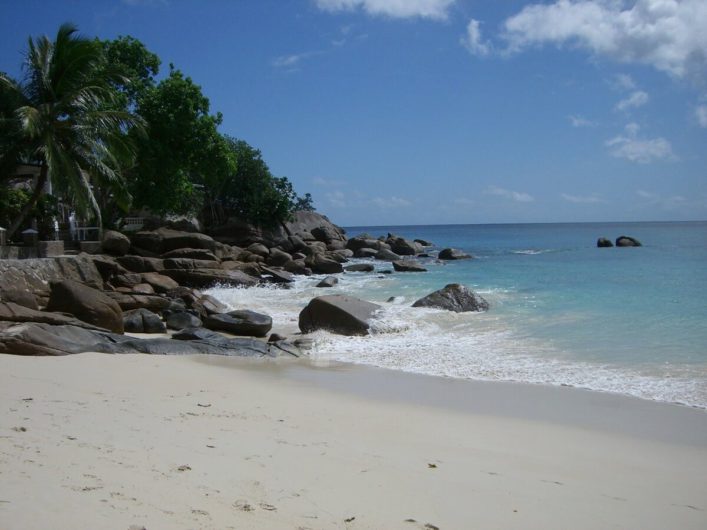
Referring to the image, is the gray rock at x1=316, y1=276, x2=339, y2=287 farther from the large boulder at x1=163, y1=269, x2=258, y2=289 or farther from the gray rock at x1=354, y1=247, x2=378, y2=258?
the gray rock at x1=354, y1=247, x2=378, y2=258

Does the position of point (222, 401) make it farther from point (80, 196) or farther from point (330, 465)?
point (80, 196)

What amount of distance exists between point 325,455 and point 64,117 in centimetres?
1820

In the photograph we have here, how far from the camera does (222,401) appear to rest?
6.62 m

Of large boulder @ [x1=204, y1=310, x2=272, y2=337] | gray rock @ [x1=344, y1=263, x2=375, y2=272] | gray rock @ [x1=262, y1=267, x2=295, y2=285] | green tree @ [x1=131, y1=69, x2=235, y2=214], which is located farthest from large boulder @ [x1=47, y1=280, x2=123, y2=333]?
gray rock @ [x1=344, y1=263, x2=375, y2=272]

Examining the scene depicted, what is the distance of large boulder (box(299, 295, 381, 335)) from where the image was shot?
41.3 ft

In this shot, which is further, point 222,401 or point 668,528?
point 222,401

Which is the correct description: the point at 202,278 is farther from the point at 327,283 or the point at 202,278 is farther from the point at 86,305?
the point at 86,305

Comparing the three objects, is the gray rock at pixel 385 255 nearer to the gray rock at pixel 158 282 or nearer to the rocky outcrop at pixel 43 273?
the gray rock at pixel 158 282

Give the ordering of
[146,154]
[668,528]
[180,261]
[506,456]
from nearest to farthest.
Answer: [668,528] → [506,456] → [180,261] → [146,154]

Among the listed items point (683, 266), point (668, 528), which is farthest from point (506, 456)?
point (683, 266)

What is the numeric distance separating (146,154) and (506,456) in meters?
24.0

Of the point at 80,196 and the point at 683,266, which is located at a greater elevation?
the point at 80,196

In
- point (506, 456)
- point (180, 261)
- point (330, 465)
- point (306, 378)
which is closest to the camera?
point (330, 465)

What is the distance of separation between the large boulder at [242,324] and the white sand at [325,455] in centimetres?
465
